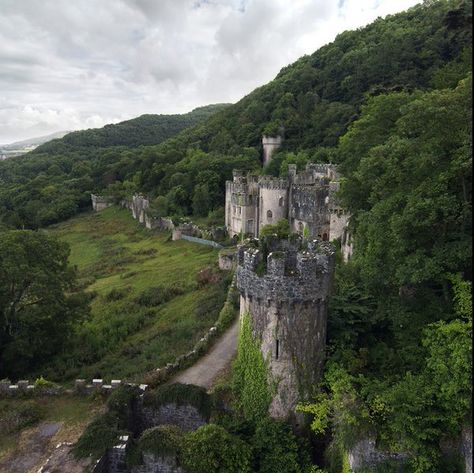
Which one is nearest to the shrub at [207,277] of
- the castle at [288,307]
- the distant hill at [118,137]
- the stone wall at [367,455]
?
the castle at [288,307]

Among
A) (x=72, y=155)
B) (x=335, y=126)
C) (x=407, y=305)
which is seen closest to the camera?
(x=407, y=305)

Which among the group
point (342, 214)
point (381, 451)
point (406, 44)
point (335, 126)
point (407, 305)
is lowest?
point (381, 451)

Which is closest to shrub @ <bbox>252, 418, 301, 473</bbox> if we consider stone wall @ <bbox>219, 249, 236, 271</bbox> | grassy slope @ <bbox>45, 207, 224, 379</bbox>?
grassy slope @ <bbox>45, 207, 224, 379</bbox>

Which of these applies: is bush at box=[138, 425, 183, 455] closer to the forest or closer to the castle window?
the forest

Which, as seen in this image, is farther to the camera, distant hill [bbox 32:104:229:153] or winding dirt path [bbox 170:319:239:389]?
distant hill [bbox 32:104:229:153]

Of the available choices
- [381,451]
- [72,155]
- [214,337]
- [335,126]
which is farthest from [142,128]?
[381,451]

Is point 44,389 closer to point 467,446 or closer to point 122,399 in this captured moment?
point 122,399

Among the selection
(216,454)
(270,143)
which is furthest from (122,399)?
(270,143)

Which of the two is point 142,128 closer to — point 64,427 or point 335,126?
point 335,126
